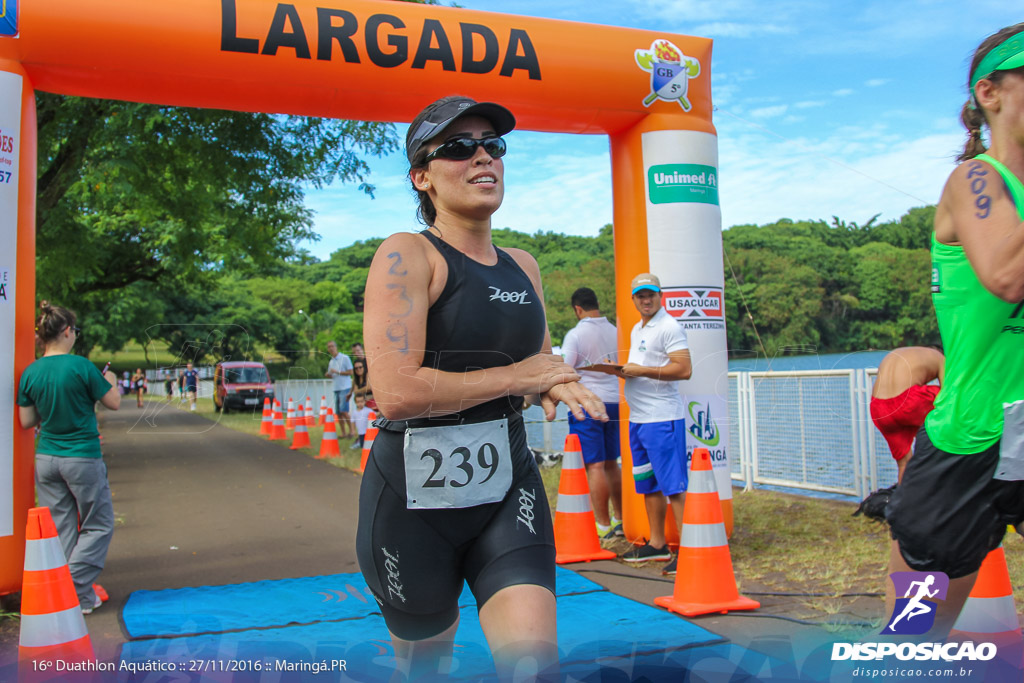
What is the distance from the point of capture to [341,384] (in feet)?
45.5

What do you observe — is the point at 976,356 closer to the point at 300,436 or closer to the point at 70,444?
the point at 70,444

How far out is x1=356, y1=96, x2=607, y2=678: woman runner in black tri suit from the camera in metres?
1.92

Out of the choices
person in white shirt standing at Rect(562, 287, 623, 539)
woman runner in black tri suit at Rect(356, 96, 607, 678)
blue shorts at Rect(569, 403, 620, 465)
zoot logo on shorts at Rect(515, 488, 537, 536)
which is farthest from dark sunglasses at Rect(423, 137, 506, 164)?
blue shorts at Rect(569, 403, 620, 465)

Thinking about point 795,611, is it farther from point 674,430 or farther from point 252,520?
point 252,520

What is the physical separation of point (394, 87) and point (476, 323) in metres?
3.89

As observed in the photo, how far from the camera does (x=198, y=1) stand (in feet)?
16.3

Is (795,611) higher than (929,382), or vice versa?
(929,382)

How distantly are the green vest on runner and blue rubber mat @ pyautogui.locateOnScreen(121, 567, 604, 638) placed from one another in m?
3.22

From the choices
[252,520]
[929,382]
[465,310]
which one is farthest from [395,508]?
[252,520]

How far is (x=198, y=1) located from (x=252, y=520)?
494 cm

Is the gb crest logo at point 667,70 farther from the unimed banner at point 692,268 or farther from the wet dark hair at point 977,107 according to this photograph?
the wet dark hair at point 977,107

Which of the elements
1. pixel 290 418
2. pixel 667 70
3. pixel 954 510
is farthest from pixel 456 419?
pixel 290 418

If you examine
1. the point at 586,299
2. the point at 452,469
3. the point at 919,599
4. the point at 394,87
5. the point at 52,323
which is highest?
the point at 394,87

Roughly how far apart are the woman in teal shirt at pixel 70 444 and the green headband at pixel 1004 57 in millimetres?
4872
